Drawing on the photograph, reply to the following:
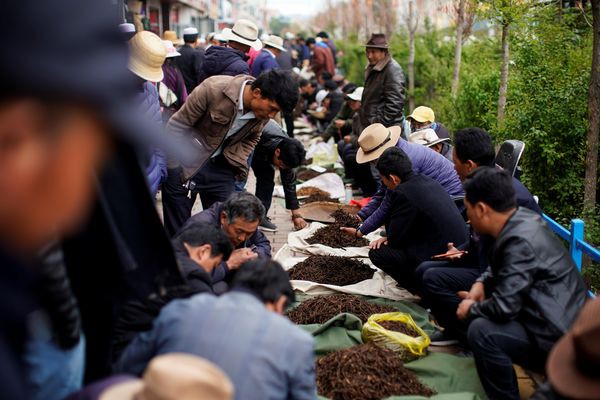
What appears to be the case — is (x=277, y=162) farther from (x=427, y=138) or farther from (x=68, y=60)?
(x=68, y=60)

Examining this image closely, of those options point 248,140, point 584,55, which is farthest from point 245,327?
point 584,55

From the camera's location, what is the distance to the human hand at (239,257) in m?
4.54

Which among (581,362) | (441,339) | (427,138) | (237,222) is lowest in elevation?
(441,339)

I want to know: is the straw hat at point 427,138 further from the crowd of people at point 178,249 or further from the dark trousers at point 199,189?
the dark trousers at point 199,189

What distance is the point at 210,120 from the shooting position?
565cm

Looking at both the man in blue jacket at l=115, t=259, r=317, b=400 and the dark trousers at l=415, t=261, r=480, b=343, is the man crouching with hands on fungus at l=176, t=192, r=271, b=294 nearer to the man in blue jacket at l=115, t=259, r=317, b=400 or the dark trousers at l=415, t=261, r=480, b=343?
the dark trousers at l=415, t=261, r=480, b=343

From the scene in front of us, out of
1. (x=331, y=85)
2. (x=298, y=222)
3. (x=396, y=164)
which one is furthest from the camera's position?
(x=331, y=85)

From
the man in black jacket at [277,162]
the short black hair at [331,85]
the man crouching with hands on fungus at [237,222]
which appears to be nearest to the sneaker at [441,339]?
the man crouching with hands on fungus at [237,222]

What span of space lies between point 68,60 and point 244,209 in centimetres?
338

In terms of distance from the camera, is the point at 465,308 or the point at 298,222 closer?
the point at 465,308

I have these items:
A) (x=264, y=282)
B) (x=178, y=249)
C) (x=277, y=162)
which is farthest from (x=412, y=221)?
(x=264, y=282)

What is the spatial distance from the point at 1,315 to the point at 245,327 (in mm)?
1197

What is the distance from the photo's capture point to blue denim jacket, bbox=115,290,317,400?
2439 millimetres

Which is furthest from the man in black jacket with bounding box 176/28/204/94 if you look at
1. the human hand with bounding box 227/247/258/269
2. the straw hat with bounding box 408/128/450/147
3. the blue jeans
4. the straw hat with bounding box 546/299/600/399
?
the straw hat with bounding box 546/299/600/399
